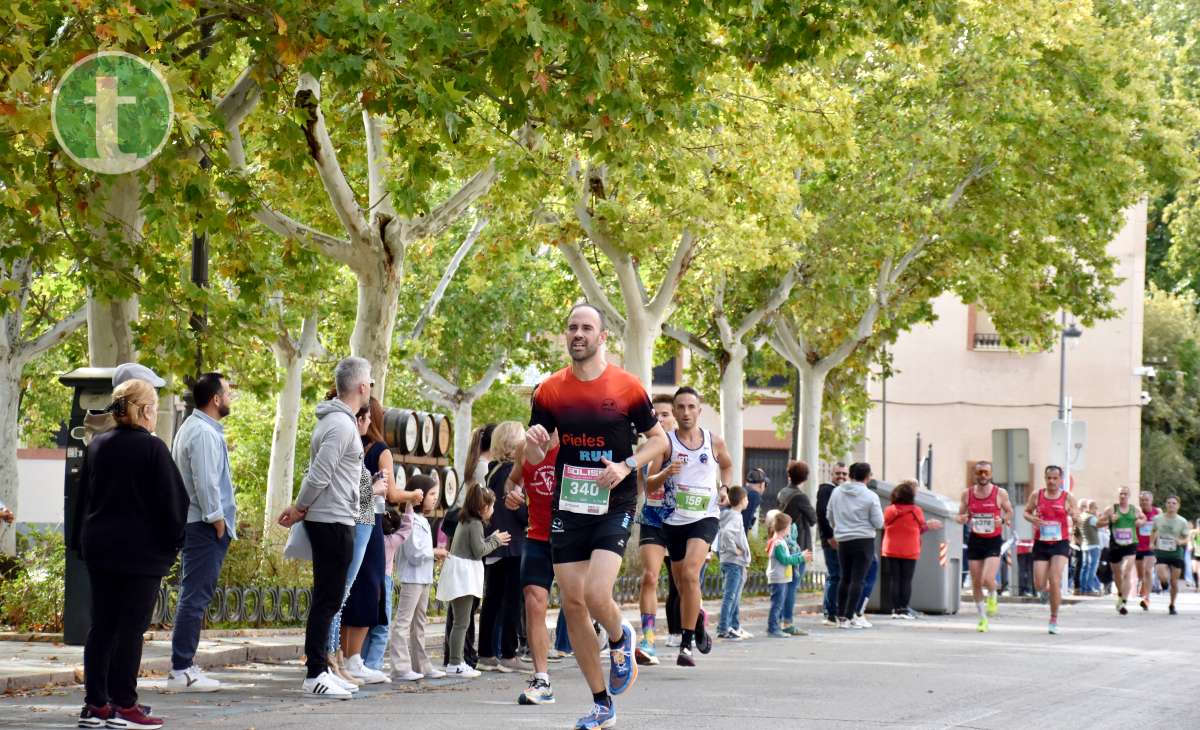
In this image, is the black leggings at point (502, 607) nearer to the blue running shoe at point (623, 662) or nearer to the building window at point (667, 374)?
the blue running shoe at point (623, 662)

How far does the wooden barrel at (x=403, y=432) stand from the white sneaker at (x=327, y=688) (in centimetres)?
980

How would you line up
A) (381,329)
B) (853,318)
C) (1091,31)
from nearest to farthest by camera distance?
1. (381,329)
2. (1091,31)
3. (853,318)

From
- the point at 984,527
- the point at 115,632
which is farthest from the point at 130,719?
the point at 984,527

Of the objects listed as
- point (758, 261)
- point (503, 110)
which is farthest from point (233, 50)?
point (758, 261)

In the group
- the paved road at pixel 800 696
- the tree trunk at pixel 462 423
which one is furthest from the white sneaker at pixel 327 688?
the tree trunk at pixel 462 423

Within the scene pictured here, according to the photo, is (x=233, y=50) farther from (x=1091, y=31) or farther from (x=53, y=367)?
(x=53, y=367)

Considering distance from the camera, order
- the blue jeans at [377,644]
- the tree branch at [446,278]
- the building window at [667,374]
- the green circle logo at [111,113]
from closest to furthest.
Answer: the green circle logo at [111,113], the blue jeans at [377,644], the tree branch at [446,278], the building window at [667,374]

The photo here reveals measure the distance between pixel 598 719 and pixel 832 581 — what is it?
484 inches

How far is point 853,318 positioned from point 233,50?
21.2m

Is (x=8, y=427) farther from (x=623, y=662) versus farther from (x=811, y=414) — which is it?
(x=623, y=662)

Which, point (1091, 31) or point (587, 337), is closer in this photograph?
point (587, 337)

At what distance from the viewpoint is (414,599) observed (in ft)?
42.9

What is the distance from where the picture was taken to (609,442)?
30.8 ft

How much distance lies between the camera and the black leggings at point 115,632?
9.57m
